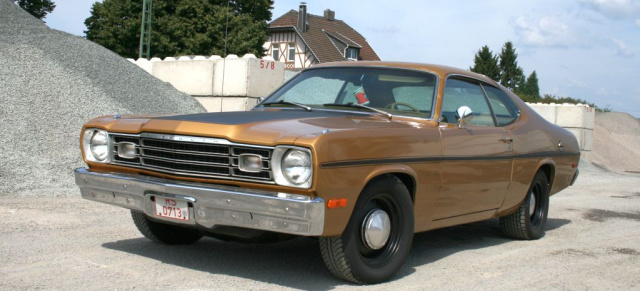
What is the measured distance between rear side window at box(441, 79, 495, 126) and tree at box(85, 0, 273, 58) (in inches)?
1493

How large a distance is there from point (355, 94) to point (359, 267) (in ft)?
5.65

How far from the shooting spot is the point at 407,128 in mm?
5453

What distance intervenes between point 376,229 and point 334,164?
2.30ft

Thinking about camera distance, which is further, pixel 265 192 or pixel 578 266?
pixel 578 266

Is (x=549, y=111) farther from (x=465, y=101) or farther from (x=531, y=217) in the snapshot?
(x=465, y=101)

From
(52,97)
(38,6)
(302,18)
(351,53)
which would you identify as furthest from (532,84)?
(52,97)

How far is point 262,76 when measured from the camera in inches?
620

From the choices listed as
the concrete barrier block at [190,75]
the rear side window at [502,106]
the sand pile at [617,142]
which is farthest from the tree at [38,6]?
the rear side window at [502,106]

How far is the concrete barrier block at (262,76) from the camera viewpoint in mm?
15492

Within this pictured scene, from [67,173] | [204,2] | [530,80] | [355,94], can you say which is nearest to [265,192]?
[355,94]

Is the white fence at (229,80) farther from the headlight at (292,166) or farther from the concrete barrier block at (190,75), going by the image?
the headlight at (292,166)

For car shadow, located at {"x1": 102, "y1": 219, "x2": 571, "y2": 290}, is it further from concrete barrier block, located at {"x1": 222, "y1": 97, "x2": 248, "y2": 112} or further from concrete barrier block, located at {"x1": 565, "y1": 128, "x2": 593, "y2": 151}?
concrete barrier block, located at {"x1": 565, "y1": 128, "x2": 593, "y2": 151}

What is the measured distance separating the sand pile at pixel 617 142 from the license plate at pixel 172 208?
2200 centimetres

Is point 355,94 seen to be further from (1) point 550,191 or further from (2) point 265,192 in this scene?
(1) point 550,191
